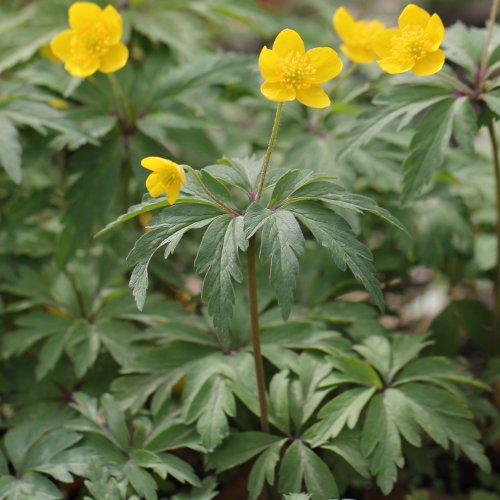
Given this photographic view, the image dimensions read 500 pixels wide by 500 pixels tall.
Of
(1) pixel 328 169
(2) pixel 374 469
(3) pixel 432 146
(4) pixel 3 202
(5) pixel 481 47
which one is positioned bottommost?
(2) pixel 374 469

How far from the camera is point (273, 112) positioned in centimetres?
235

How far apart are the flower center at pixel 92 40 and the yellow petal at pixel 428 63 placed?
774 millimetres

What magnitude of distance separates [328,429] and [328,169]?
2.45 ft

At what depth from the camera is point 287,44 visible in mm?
1455

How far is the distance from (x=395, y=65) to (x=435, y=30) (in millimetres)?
111

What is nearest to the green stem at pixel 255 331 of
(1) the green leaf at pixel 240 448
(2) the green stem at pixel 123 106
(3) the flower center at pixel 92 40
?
(1) the green leaf at pixel 240 448

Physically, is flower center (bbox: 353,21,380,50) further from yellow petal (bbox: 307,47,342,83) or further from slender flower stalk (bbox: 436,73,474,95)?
yellow petal (bbox: 307,47,342,83)

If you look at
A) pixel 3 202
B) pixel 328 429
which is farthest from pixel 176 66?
pixel 328 429

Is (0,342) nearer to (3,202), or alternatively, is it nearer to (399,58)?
(3,202)

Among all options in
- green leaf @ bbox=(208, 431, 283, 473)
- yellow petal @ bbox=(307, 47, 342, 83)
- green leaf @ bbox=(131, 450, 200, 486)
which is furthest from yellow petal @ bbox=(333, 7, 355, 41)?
green leaf @ bbox=(131, 450, 200, 486)

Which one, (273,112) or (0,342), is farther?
(273,112)

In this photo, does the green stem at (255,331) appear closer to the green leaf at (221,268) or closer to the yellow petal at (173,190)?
the green leaf at (221,268)

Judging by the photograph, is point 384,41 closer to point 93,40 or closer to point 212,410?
point 93,40

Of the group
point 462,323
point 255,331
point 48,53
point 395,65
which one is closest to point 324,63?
point 395,65
